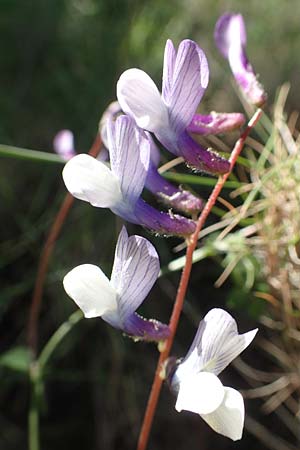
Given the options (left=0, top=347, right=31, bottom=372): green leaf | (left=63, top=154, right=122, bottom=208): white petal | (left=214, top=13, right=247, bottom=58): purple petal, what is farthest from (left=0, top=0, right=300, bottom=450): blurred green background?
(left=63, top=154, right=122, bottom=208): white petal

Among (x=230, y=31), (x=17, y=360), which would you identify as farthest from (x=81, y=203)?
(x=230, y=31)

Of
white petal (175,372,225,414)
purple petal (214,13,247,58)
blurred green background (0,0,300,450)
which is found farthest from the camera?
blurred green background (0,0,300,450)

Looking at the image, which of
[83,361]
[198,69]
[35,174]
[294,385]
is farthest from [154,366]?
[198,69]

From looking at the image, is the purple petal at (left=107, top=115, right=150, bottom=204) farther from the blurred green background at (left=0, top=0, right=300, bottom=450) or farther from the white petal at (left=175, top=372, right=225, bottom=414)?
the blurred green background at (left=0, top=0, right=300, bottom=450)

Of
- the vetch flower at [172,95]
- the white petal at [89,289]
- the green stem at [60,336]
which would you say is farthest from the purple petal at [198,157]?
the green stem at [60,336]

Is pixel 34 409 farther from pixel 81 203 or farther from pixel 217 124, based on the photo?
pixel 217 124

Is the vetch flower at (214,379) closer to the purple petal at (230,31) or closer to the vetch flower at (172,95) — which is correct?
the vetch flower at (172,95)

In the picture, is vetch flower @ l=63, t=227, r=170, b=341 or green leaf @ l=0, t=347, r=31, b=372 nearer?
vetch flower @ l=63, t=227, r=170, b=341

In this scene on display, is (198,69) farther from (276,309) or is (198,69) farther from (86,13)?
(86,13)
